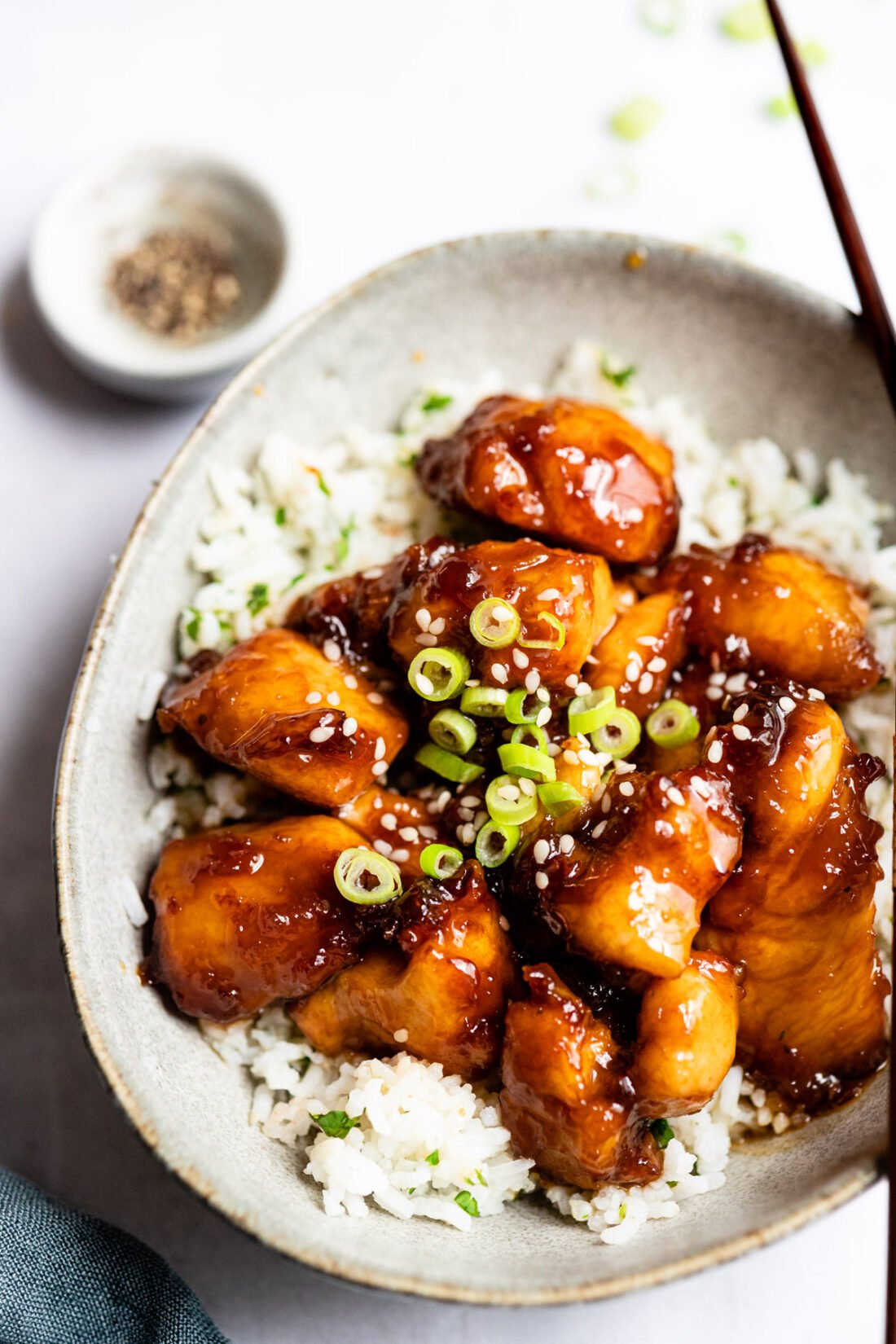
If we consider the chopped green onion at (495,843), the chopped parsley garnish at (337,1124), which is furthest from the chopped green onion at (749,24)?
the chopped parsley garnish at (337,1124)

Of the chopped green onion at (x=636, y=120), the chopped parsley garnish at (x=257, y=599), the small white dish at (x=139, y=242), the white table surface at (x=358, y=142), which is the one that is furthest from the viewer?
the chopped green onion at (x=636, y=120)

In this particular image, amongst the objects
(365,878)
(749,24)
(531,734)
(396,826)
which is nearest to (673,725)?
(531,734)

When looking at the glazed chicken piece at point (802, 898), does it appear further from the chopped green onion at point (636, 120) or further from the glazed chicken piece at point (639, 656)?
the chopped green onion at point (636, 120)

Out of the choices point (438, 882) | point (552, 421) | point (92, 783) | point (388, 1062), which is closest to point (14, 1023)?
point (92, 783)

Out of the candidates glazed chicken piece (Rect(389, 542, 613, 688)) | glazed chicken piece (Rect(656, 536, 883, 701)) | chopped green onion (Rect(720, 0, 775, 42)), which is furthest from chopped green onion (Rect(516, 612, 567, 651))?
chopped green onion (Rect(720, 0, 775, 42))

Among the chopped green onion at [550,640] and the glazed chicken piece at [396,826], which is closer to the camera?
the chopped green onion at [550,640]

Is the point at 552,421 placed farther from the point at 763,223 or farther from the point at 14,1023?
the point at 14,1023

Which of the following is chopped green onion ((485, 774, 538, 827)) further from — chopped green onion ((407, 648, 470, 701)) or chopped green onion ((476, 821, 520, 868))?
chopped green onion ((407, 648, 470, 701))
